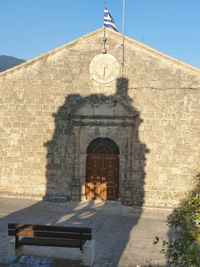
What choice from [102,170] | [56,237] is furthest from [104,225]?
[102,170]

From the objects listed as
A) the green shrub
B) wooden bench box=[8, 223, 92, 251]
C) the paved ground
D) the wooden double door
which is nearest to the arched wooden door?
the wooden double door

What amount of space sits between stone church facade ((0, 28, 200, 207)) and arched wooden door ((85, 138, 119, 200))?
0.14 ft

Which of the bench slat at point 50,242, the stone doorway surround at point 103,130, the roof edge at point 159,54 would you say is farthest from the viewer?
the stone doorway surround at point 103,130

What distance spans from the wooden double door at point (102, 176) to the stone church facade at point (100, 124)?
4 cm

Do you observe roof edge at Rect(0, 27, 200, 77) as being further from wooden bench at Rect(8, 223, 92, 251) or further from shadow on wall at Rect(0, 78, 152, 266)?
wooden bench at Rect(8, 223, 92, 251)

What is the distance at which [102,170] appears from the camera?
15.6 m

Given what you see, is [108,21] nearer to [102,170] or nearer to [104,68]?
[104,68]

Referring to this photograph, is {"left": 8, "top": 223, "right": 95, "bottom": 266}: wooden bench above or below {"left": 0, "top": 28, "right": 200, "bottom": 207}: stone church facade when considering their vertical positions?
below

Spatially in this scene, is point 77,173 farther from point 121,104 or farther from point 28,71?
point 28,71

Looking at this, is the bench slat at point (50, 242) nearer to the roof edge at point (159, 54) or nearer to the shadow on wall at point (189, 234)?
the shadow on wall at point (189, 234)

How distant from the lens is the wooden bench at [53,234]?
791 centimetres

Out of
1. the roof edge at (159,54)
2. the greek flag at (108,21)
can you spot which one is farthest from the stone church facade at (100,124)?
the greek flag at (108,21)

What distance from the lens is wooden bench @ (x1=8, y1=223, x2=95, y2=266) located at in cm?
791

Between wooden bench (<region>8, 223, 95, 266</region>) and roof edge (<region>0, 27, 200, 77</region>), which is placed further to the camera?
roof edge (<region>0, 27, 200, 77</region>)
